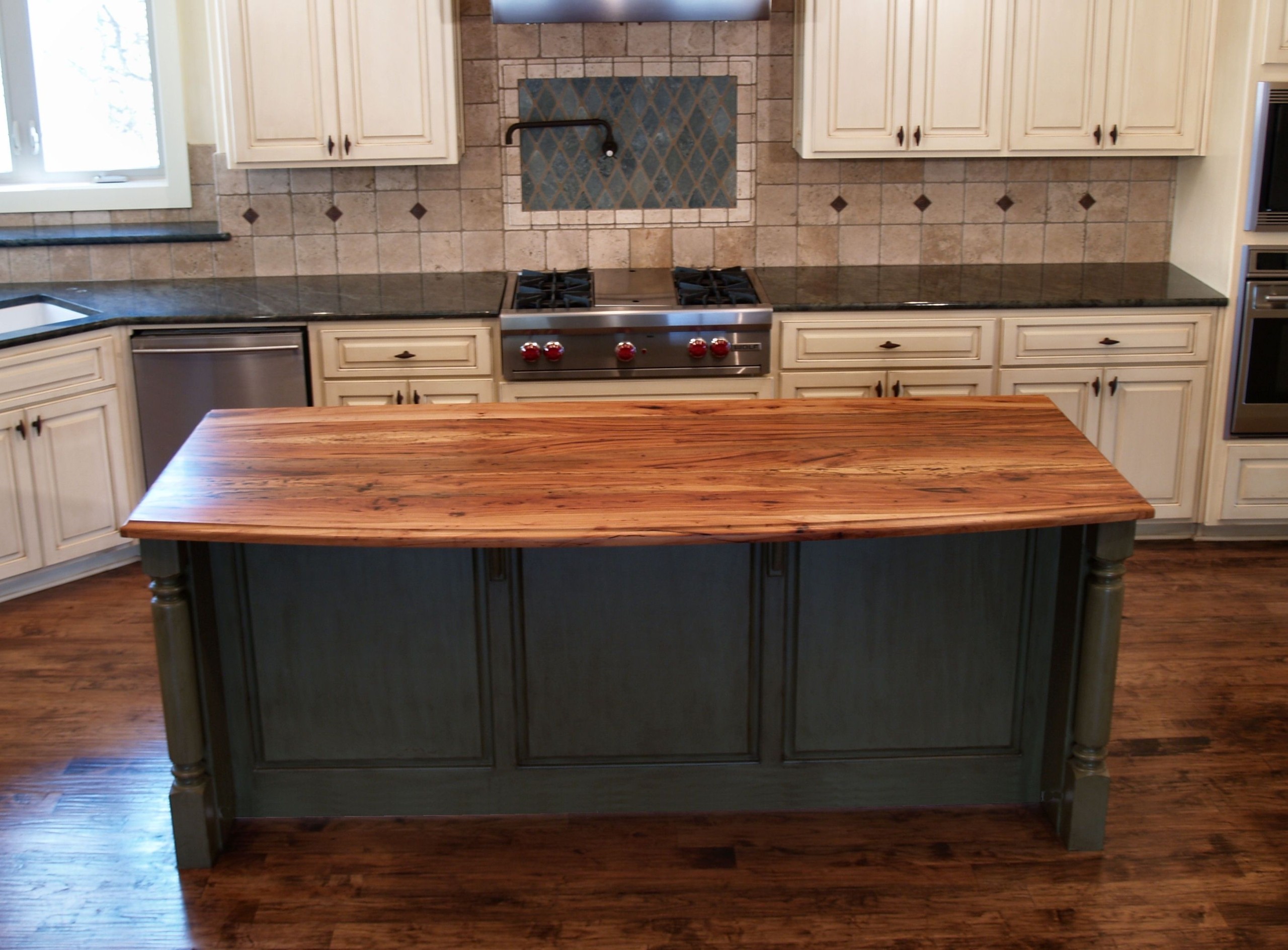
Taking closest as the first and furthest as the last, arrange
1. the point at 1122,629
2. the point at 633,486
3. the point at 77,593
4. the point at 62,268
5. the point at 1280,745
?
the point at 633,486
the point at 1280,745
the point at 1122,629
the point at 77,593
the point at 62,268

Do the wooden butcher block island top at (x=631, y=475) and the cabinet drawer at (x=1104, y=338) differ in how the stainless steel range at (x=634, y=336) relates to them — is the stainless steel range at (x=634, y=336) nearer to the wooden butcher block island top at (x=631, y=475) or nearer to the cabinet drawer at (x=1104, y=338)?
the cabinet drawer at (x=1104, y=338)

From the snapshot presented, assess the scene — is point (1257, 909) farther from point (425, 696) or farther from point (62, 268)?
point (62, 268)

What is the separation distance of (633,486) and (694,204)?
2.58 meters

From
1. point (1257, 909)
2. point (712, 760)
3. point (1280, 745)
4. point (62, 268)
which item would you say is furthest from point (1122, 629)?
point (62, 268)

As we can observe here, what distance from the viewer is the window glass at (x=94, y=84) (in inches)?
198

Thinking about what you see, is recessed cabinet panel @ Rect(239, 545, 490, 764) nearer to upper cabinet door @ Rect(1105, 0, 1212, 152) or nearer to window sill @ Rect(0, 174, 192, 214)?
window sill @ Rect(0, 174, 192, 214)

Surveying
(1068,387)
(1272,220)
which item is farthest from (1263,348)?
(1068,387)

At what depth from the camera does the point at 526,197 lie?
201 inches

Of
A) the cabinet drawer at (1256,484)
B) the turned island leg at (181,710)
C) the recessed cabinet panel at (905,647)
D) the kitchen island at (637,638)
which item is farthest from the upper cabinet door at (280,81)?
the cabinet drawer at (1256,484)

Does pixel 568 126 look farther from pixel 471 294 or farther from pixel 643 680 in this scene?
pixel 643 680

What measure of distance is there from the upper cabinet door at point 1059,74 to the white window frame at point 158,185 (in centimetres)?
304

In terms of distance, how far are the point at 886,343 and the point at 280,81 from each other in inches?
88.8

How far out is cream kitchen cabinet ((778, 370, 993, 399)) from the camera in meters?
4.71

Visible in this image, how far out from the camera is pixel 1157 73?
4691mm
